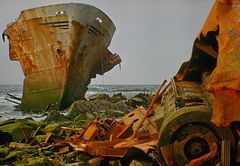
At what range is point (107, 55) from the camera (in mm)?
22328

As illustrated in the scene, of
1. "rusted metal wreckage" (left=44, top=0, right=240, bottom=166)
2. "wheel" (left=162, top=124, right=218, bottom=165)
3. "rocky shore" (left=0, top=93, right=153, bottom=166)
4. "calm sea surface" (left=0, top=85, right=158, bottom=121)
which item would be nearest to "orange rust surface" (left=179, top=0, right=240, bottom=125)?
"rusted metal wreckage" (left=44, top=0, right=240, bottom=166)

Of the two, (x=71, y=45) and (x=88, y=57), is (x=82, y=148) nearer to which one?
(x=71, y=45)

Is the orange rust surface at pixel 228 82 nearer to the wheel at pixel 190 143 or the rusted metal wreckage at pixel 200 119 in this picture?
the rusted metal wreckage at pixel 200 119

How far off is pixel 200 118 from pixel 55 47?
15168 millimetres

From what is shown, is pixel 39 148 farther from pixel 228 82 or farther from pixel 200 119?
pixel 228 82

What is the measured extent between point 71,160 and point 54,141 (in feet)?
4.49

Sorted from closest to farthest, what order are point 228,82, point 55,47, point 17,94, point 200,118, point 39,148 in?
point 228,82 → point 200,118 → point 39,148 → point 55,47 → point 17,94

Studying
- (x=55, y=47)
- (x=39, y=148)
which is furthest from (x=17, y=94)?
(x=39, y=148)

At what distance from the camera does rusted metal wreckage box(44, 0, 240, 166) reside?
8.36 ft

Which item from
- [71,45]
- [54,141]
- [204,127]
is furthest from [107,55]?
[204,127]

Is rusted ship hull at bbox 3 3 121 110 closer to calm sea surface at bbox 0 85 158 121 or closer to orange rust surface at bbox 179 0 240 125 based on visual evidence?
calm sea surface at bbox 0 85 158 121

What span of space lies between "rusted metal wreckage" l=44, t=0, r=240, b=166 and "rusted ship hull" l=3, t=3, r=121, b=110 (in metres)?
11.6

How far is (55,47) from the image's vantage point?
18.0 meters

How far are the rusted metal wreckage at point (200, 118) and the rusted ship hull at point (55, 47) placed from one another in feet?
38.1
